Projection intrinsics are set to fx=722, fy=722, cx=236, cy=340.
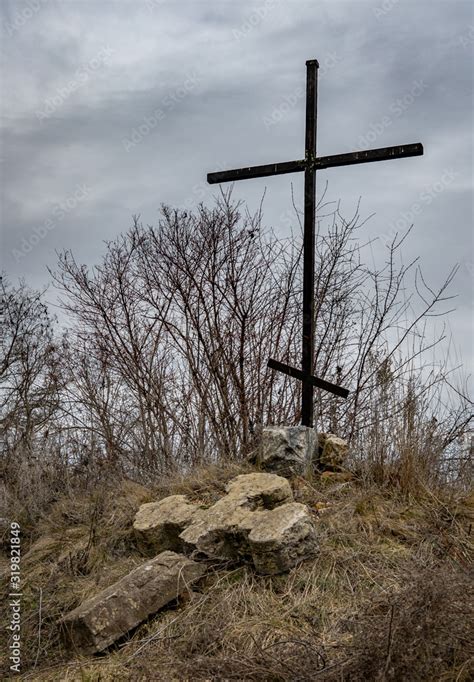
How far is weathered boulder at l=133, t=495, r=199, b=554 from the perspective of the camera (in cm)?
562

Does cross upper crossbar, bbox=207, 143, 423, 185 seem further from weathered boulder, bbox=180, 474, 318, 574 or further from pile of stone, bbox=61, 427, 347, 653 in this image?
weathered boulder, bbox=180, 474, 318, 574

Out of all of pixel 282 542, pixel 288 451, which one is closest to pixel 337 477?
pixel 288 451

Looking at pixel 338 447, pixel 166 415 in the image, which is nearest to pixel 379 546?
pixel 338 447

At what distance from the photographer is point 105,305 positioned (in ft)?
31.9

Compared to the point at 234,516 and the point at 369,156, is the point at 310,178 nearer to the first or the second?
the point at 369,156

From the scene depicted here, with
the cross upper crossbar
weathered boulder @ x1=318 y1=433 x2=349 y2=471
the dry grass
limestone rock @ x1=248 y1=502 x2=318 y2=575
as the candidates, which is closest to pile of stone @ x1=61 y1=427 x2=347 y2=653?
limestone rock @ x1=248 y1=502 x2=318 y2=575

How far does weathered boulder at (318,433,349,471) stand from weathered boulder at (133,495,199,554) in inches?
53.0

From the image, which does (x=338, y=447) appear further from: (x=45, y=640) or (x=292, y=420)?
(x=45, y=640)

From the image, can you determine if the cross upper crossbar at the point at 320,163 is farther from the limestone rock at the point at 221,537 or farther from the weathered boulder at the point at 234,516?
the limestone rock at the point at 221,537

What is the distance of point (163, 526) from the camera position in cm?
567

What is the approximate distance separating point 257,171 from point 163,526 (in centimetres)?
366

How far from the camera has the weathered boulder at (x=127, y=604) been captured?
4.55 metres

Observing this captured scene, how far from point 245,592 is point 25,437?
273 inches

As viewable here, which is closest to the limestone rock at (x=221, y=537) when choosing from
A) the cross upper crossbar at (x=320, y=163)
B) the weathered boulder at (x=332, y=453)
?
the weathered boulder at (x=332, y=453)
